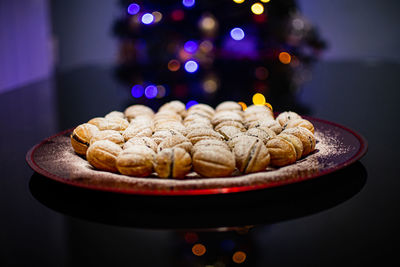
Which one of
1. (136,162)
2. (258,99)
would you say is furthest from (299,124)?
(258,99)

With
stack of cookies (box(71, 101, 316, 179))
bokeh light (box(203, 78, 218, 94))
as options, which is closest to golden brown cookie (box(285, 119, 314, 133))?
stack of cookies (box(71, 101, 316, 179))

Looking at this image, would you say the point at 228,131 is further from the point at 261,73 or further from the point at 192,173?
the point at 261,73

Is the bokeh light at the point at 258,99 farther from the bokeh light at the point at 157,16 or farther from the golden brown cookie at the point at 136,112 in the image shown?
the bokeh light at the point at 157,16

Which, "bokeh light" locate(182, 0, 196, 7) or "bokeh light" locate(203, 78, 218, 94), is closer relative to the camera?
"bokeh light" locate(203, 78, 218, 94)

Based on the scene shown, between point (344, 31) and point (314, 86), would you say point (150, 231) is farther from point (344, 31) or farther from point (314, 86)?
point (344, 31)

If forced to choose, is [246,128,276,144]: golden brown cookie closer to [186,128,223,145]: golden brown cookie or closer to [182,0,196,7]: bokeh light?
[186,128,223,145]: golden brown cookie
